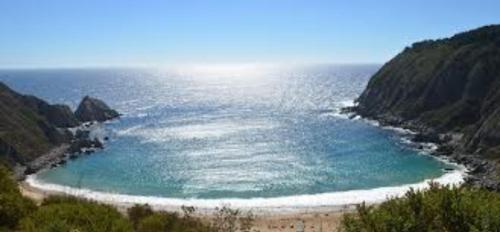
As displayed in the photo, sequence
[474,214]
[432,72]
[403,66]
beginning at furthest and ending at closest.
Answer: [403,66]
[432,72]
[474,214]

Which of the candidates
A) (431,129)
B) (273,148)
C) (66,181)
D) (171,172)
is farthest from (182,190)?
(431,129)

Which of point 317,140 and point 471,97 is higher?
point 471,97

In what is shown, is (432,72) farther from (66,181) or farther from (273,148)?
(66,181)

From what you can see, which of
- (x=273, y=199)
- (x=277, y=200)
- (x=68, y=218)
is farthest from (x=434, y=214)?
(x=273, y=199)

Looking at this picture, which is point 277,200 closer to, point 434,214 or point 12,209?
point 12,209

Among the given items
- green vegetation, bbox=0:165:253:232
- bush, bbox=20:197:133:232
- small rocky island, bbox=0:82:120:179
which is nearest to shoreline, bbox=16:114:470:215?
small rocky island, bbox=0:82:120:179
